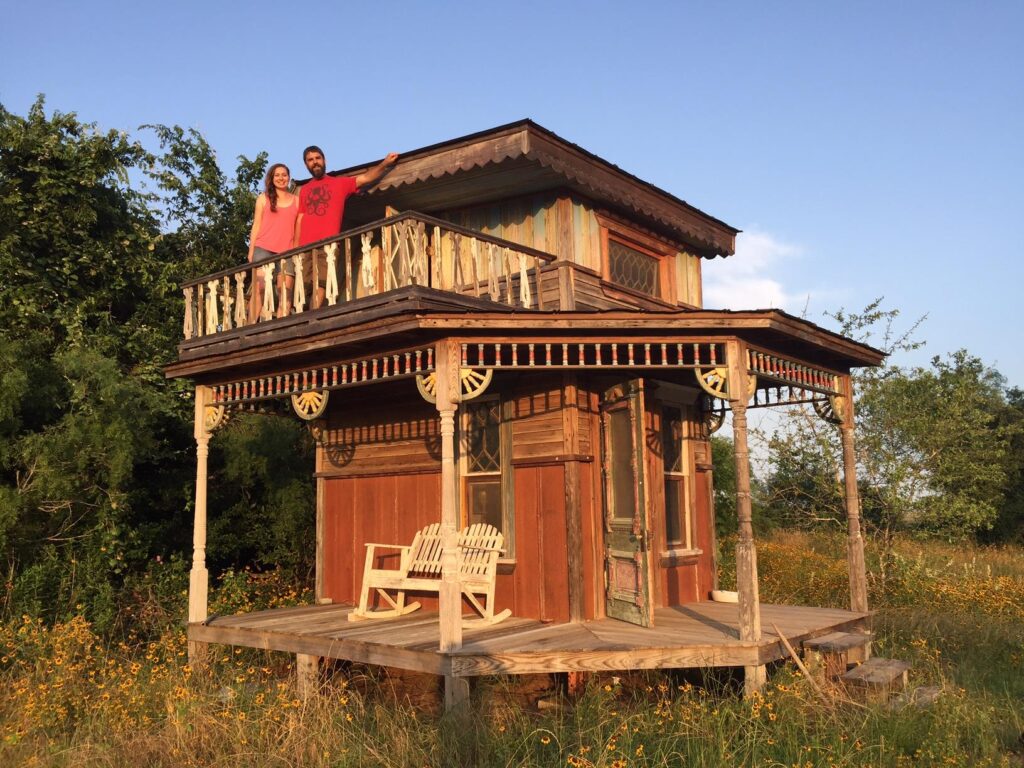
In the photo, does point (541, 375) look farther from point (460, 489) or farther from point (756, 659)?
point (756, 659)

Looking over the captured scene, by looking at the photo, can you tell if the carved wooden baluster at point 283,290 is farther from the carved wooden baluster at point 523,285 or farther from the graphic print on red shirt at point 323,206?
the carved wooden baluster at point 523,285

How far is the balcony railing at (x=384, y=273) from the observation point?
27.6 feet

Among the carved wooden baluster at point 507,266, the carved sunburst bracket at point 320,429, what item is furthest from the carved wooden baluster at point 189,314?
the carved wooden baluster at point 507,266

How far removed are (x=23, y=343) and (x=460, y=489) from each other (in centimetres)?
667

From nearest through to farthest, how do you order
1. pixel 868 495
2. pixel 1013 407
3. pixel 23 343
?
pixel 23 343 < pixel 868 495 < pixel 1013 407


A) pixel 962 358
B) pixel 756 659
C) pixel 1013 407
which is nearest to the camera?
pixel 756 659

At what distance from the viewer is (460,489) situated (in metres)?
10.2

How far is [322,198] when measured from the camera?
34.4ft

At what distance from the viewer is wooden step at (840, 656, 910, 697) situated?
25.0 feet

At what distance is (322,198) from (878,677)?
7.75 metres

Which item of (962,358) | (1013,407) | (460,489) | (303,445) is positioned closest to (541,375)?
(460,489)

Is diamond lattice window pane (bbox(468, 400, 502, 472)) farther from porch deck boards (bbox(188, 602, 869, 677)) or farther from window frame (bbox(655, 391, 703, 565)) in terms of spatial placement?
window frame (bbox(655, 391, 703, 565))

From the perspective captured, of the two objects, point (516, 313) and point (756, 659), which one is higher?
point (516, 313)

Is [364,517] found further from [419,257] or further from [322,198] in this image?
[419,257]
